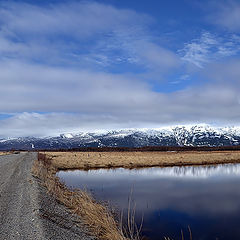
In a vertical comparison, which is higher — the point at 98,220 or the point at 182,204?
the point at 98,220

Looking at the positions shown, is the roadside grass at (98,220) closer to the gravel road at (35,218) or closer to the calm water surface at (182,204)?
the gravel road at (35,218)

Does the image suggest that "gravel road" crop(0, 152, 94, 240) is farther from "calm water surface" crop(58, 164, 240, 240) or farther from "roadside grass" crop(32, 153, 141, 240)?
"calm water surface" crop(58, 164, 240, 240)

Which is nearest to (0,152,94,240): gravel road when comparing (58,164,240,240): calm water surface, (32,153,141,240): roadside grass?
(32,153,141,240): roadside grass

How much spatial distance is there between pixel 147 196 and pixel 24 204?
1101 cm

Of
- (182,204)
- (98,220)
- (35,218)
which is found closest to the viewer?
(35,218)

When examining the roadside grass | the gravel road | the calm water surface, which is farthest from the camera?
the calm water surface

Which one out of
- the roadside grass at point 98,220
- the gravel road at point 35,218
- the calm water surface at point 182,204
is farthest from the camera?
the calm water surface at point 182,204

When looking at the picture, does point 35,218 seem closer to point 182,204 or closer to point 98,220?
point 98,220

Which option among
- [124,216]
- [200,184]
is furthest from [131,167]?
[124,216]

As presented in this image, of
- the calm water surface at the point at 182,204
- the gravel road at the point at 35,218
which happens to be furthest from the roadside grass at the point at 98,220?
the calm water surface at the point at 182,204

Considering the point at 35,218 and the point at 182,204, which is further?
the point at 182,204

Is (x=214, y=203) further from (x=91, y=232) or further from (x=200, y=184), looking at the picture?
(x=91, y=232)

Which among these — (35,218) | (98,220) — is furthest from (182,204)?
(35,218)

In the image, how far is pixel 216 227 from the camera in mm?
16406
